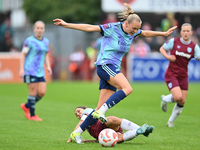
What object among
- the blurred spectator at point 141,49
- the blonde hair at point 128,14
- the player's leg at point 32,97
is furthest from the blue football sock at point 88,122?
the blurred spectator at point 141,49

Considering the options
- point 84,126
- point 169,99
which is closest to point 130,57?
point 169,99

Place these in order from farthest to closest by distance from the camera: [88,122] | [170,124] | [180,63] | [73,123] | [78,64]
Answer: [78,64] → [73,123] → [180,63] → [170,124] → [88,122]

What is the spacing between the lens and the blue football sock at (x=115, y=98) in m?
7.39

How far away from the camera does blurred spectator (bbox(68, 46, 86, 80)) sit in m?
27.9

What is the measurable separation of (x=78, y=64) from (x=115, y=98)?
20.6 metres

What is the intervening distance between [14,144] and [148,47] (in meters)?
19.4

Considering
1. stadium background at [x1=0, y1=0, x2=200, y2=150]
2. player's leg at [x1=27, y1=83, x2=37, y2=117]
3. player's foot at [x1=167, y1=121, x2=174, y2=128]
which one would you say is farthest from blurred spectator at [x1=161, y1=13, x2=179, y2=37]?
player's foot at [x1=167, y1=121, x2=174, y2=128]

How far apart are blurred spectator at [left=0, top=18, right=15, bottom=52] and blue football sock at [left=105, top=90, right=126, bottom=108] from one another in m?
23.0

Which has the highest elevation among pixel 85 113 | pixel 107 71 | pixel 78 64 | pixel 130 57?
pixel 107 71

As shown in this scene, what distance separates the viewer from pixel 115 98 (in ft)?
24.3

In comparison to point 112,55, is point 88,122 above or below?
below

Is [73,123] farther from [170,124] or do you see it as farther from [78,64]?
[78,64]

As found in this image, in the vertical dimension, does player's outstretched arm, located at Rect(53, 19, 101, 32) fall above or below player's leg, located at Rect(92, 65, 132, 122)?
above

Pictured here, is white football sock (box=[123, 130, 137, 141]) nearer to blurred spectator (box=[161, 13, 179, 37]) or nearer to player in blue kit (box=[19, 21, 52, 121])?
player in blue kit (box=[19, 21, 52, 121])
